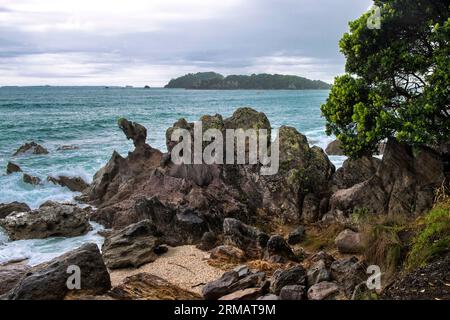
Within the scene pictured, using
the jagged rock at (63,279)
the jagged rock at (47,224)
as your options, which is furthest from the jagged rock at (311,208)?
the jagged rock at (47,224)

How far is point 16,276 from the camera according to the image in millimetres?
15422

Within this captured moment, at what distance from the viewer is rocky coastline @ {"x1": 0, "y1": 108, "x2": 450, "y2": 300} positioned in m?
12.8

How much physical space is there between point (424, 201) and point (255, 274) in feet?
24.0

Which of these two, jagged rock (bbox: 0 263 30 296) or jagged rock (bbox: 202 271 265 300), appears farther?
jagged rock (bbox: 0 263 30 296)

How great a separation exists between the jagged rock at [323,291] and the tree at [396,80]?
5.91 meters

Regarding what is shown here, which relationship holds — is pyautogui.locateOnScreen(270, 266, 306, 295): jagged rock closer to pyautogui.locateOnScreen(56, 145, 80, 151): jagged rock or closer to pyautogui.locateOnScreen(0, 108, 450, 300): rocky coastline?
pyautogui.locateOnScreen(0, 108, 450, 300): rocky coastline

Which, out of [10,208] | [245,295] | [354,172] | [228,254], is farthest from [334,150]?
[245,295]

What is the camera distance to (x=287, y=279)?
12.9m

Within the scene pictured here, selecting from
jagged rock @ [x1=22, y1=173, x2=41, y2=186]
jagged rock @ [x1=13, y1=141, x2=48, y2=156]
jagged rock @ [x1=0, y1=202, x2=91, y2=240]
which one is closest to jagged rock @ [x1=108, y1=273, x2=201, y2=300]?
jagged rock @ [x1=0, y1=202, x2=91, y2=240]

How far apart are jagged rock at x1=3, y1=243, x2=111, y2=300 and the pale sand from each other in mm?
1422

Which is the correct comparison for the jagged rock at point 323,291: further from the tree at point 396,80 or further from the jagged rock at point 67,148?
the jagged rock at point 67,148

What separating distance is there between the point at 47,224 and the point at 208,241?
7.99 meters

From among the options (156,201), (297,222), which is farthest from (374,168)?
(156,201)

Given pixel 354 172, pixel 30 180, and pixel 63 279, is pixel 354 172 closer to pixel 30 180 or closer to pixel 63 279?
pixel 63 279
